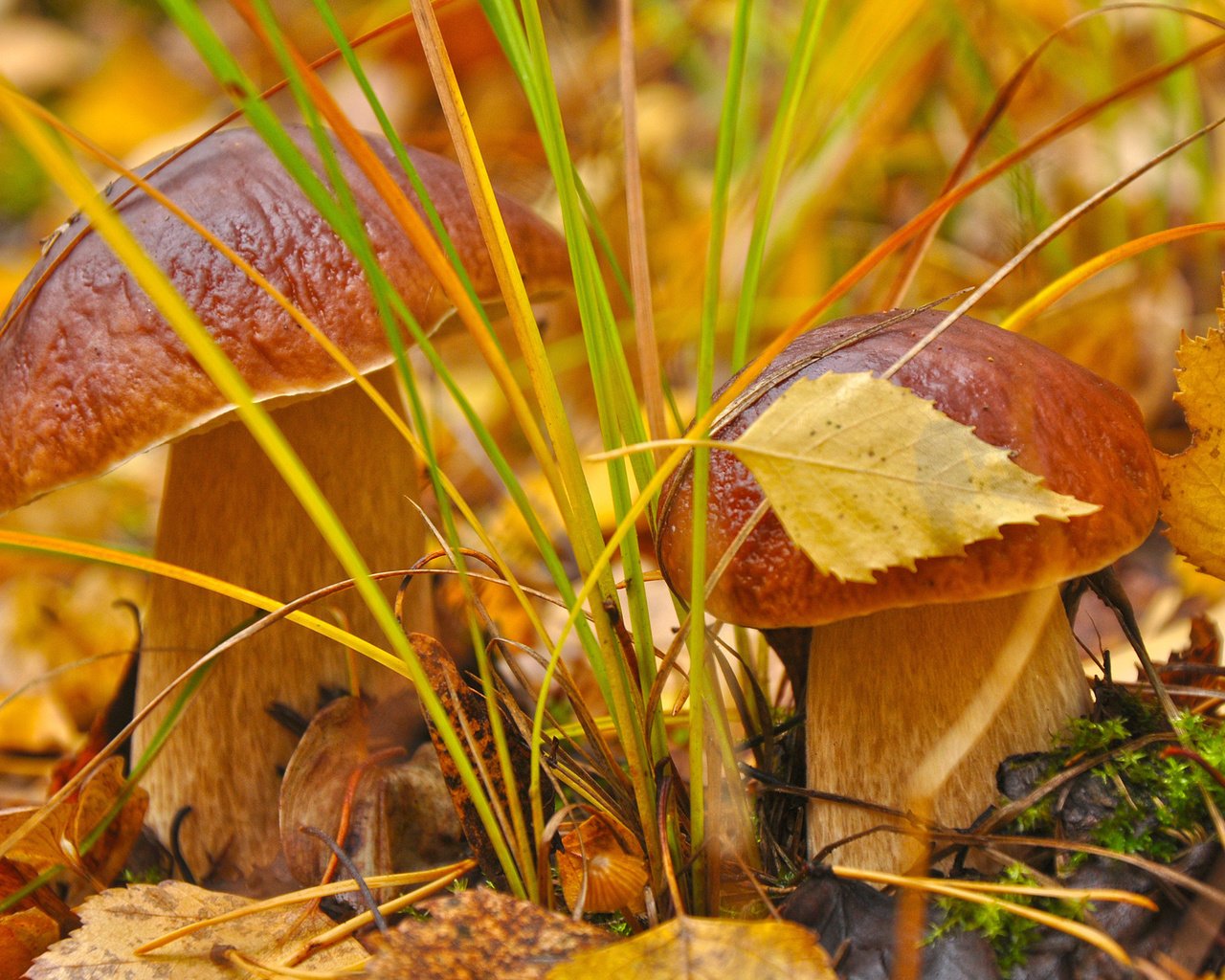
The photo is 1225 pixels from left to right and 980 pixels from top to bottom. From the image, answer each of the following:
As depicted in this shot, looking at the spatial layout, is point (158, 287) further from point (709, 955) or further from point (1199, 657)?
point (1199, 657)

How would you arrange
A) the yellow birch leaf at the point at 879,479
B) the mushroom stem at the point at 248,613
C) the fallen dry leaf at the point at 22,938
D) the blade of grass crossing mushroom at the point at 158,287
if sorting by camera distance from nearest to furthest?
the blade of grass crossing mushroom at the point at 158,287, the yellow birch leaf at the point at 879,479, the fallen dry leaf at the point at 22,938, the mushroom stem at the point at 248,613

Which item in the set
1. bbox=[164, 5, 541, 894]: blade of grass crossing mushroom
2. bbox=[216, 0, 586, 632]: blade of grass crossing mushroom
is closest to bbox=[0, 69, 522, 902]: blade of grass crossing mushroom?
bbox=[164, 5, 541, 894]: blade of grass crossing mushroom

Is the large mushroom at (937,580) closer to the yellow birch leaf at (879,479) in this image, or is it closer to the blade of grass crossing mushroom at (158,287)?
the yellow birch leaf at (879,479)

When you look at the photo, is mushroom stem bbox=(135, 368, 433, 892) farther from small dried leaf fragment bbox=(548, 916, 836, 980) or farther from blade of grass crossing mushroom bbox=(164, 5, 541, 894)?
small dried leaf fragment bbox=(548, 916, 836, 980)

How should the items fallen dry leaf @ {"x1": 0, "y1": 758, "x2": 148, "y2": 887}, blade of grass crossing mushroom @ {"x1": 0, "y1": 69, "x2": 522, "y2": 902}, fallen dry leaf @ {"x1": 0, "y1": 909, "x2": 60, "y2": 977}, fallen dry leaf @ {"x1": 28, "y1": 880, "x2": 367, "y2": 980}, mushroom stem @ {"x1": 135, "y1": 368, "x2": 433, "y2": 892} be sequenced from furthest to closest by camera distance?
mushroom stem @ {"x1": 135, "y1": 368, "x2": 433, "y2": 892}, fallen dry leaf @ {"x1": 0, "y1": 758, "x2": 148, "y2": 887}, fallen dry leaf @ {"x1": 0, "y1": 909, "x2": 60, "y2": 977}, fallen dry leaf @ {"x1": 28, "y1": 880, "x2": 367, "y2": 980}, blade of grass crossing mushroom @ {"x1": 0, "y1": 69, "x2": 522, "y2": 902}

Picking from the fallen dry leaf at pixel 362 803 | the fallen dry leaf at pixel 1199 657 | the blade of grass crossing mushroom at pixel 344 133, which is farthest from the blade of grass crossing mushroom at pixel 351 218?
the fallen dry leaf at pixel 1199 657

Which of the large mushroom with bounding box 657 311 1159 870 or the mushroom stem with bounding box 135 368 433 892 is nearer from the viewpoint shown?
the large mushroom with bounding box 657 311 1159 870

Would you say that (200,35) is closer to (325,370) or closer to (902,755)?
(325,370)
